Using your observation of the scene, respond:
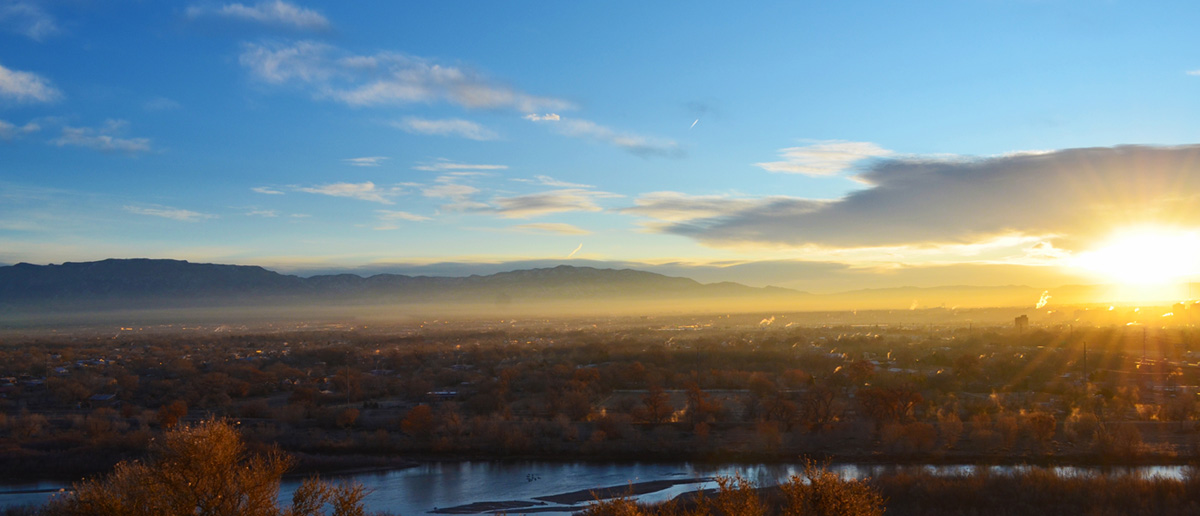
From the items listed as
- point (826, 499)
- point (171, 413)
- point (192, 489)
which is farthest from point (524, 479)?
point (171, 413)

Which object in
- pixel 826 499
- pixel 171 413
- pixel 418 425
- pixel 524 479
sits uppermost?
pixel 826 499

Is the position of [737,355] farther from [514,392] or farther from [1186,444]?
[1186,444]

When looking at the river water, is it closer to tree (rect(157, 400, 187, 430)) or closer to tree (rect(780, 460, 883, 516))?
tree (rect(157, 400, 187, 430))

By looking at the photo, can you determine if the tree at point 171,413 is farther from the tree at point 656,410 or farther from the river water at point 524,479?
the tree at point 656,410

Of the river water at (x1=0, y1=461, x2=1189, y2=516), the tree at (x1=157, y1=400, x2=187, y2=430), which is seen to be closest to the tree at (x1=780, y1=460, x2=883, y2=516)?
the river water at (x1=0, y1=461, x2=1189, y2=516)

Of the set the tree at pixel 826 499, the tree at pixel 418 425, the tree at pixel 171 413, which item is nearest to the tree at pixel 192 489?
the tree at pixel 826 499

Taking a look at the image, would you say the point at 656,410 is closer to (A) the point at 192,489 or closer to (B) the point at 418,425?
(B) the point at 418,425

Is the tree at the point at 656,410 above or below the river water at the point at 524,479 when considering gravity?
above

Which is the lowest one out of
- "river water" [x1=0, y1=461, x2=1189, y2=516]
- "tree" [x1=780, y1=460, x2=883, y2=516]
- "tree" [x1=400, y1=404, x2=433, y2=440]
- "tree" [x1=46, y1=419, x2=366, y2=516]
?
"river water" [x1=0, y1=461, x2=1189, y2=516]
